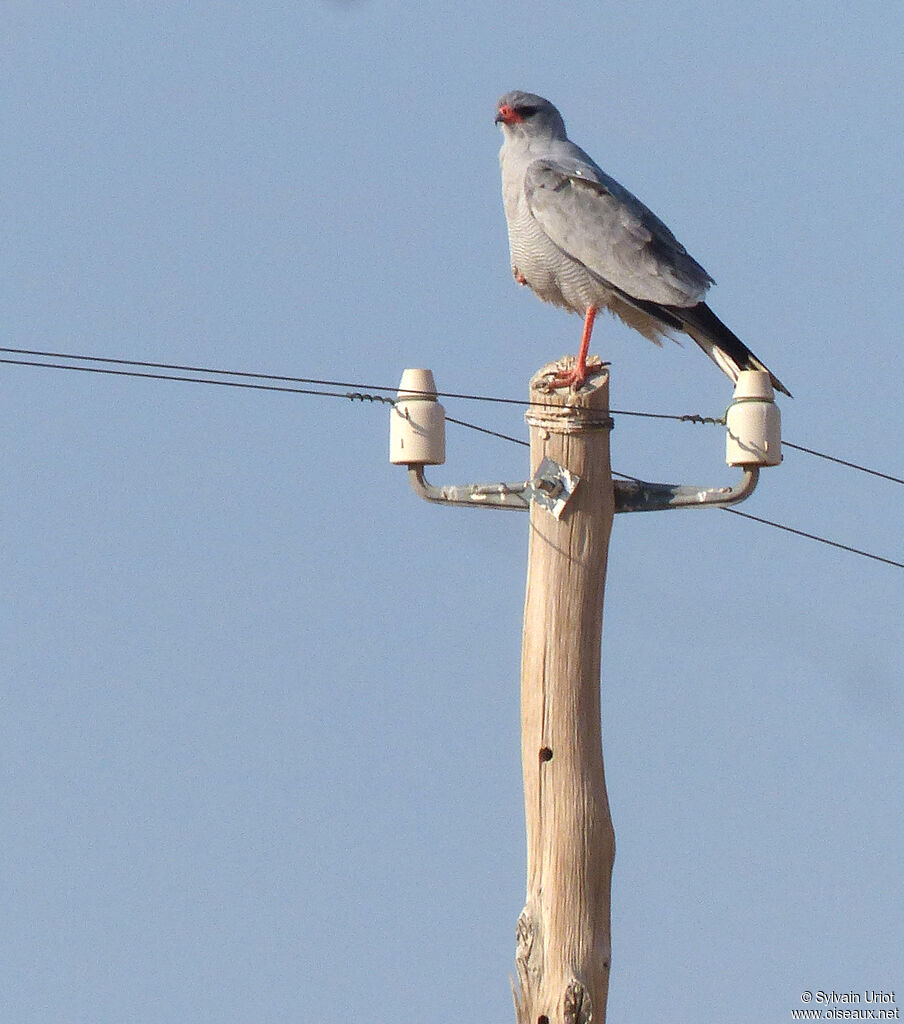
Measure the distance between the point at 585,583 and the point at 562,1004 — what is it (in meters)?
1.55

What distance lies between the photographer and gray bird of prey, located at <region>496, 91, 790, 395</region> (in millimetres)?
9219

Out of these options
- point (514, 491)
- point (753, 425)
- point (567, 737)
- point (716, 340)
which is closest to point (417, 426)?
point (514, 491)

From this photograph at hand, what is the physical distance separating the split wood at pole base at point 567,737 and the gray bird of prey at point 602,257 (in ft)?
5.49

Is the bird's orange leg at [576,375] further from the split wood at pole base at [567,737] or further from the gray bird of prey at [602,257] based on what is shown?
the gray bird of prey at [602,257]

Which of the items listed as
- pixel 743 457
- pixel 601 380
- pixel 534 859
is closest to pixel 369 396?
pixel 601 380

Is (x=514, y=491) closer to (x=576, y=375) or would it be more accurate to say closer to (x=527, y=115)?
(x=576, y=375)

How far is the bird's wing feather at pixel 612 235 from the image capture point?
30.5 feet

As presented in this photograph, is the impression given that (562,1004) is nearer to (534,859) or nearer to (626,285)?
(534,859)

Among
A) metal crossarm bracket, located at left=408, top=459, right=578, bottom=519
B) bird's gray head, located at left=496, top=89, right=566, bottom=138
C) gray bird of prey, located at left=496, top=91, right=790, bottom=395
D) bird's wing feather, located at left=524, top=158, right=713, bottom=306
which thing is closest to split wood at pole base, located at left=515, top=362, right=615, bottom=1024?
metal crossarm bracket, located at left=408, top=459, right=578, bottom=519

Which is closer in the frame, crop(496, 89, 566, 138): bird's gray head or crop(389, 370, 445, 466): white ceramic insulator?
crop(389, 370, 445, 466): white ceramic insulator

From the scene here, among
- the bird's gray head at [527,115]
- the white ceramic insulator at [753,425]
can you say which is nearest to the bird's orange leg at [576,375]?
the white ceramic insulator at [753,425]

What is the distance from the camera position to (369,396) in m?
8.00

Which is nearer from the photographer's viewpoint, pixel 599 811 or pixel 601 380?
pixel 599 811

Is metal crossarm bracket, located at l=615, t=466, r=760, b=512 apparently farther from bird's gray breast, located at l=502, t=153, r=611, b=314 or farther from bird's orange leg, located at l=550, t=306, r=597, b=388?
bird's gray breast, located at l=502, t=153, r=611, b=314
